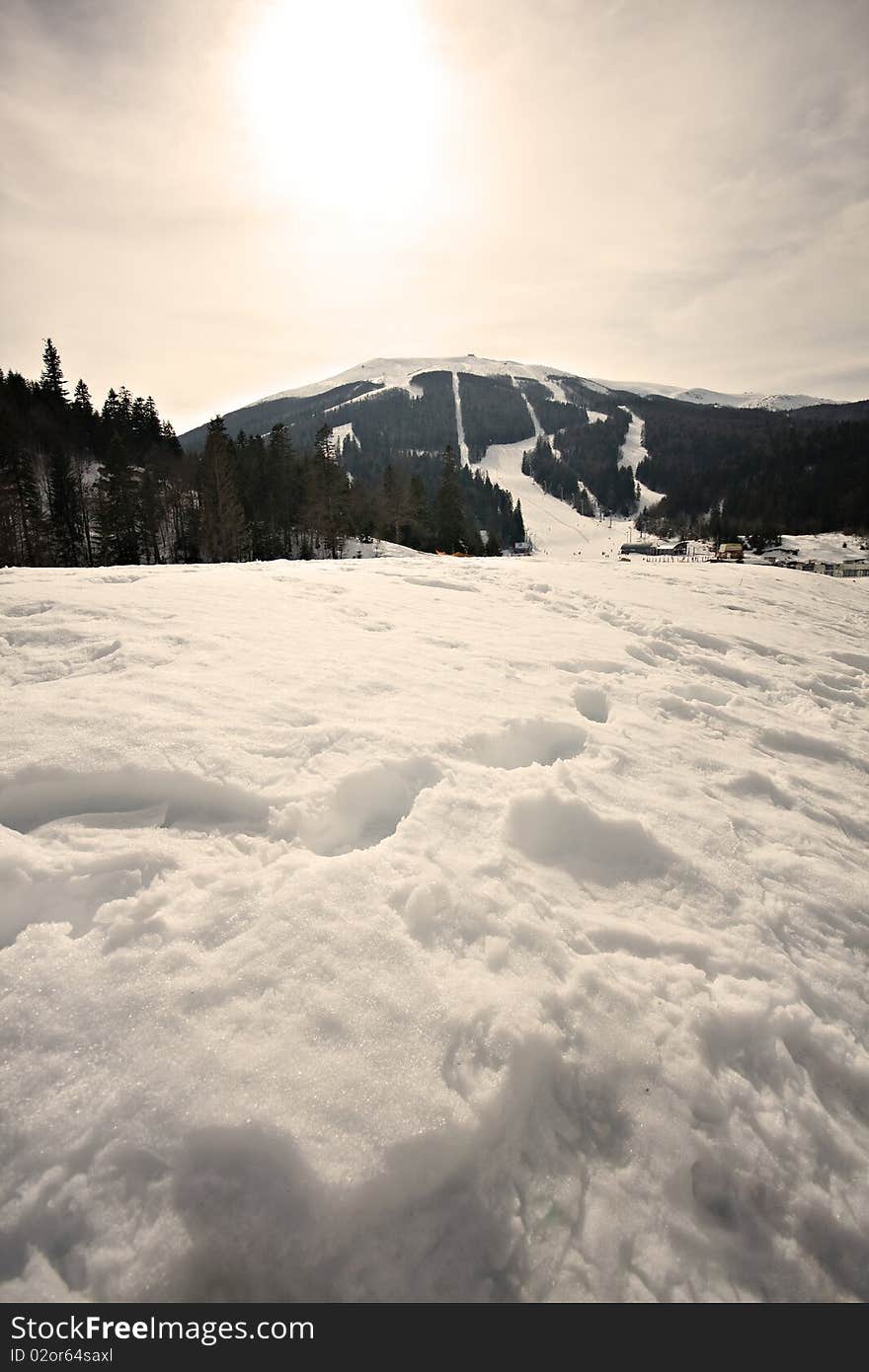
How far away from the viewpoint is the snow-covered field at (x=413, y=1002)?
1.67 meters

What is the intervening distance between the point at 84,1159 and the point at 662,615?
9519mm

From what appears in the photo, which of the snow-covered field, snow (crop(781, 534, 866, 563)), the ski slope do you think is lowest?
the snow-covered field

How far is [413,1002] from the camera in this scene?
217cm

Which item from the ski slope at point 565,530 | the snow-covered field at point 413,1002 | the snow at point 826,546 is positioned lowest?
the snow-covered field at point 413,1002

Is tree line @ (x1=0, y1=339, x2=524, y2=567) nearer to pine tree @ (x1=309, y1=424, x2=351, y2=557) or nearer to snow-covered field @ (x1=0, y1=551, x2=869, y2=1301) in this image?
pine tree @ (x1=309, y1=424, x2=351, y2=557)

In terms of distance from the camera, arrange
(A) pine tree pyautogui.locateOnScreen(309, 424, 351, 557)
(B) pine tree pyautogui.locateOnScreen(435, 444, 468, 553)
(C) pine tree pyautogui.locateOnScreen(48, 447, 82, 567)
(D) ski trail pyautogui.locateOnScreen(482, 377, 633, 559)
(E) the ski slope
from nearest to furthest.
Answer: (C) pine tree pyautogui.locateOnScreen(48, 447, 82, 567)
(A) pine tree pyautogui.locateOnScreen(309, 424, 351, 557)
(B) pine tree pyautogui.locateOnScreen(435, 444, 468, 553)
(E) the ski slope
(D) ski trail pyautogui.locateOnScreen(482, 377, 633, 559)

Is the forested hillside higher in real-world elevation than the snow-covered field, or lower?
higher

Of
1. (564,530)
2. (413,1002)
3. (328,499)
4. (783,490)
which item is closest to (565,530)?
(564,530)

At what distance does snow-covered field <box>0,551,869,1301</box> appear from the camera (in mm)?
1665

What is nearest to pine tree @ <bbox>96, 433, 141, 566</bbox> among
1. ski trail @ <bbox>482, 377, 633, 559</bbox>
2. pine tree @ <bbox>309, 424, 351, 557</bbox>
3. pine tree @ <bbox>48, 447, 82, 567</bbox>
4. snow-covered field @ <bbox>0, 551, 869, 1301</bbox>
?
pine tree @ <bbox>48, 447, 82, 567</bbox>

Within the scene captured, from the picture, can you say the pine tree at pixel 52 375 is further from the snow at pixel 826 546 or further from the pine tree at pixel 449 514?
the snow at pixel 826 546

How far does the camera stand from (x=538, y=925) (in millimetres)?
2602

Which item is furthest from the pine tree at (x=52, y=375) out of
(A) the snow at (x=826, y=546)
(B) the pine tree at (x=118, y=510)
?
(A) the snow at (x=826, y=546)
